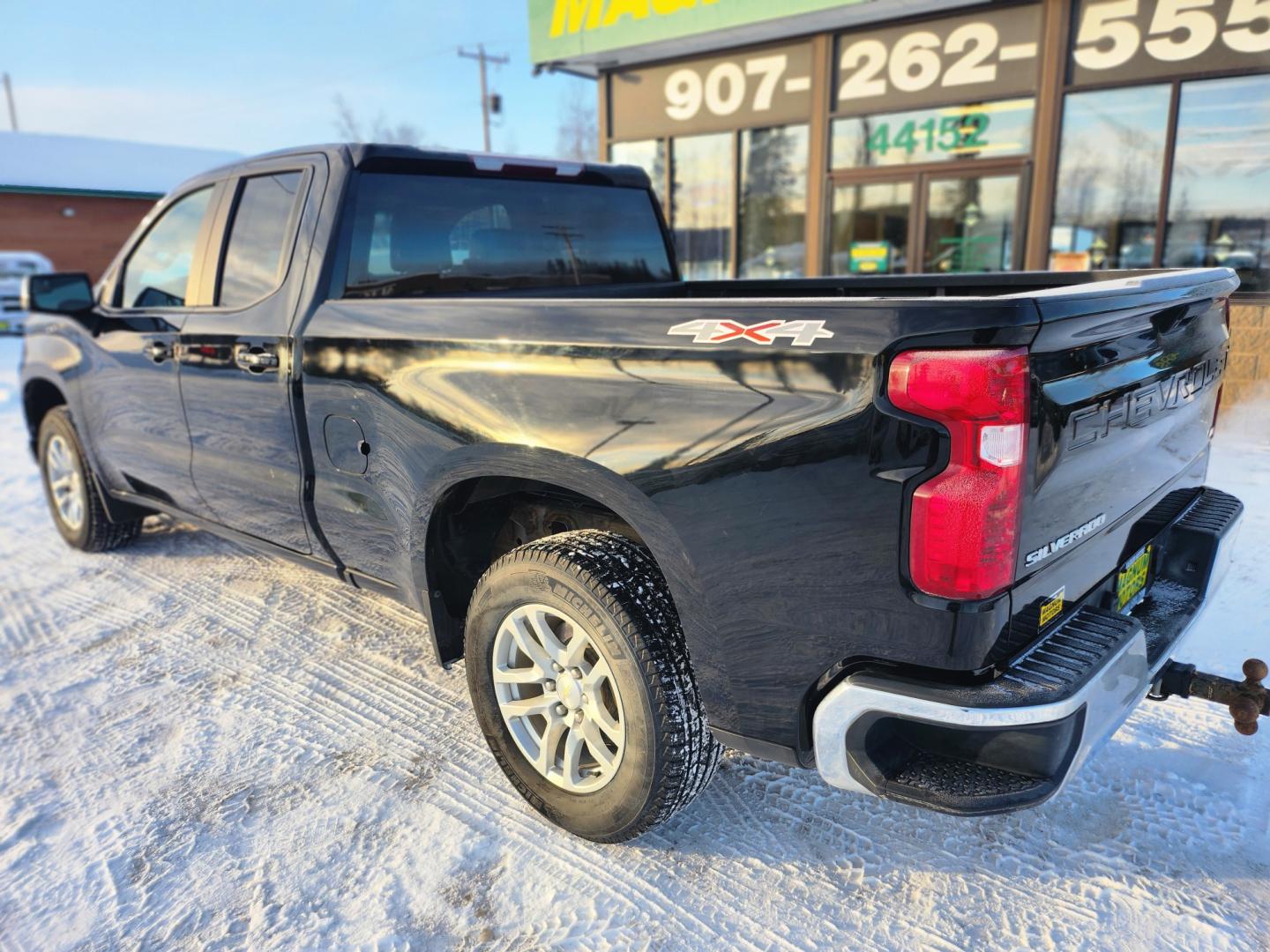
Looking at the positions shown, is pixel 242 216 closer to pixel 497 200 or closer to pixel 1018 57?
pixel 497 200

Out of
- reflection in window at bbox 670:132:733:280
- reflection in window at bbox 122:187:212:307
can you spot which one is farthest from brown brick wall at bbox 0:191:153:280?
reflection in window at bbox 122:187:212:307

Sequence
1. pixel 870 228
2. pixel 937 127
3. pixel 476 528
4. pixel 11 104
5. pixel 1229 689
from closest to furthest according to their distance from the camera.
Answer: pixel 1229 689 → pixel 476 528 → pixel 937 127 → pixel 870 228 → pixel 11 104

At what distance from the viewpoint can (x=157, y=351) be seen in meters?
3.78

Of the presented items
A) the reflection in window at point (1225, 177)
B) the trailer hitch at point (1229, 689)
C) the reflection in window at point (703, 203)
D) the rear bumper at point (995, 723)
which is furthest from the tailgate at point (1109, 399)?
the reflection in window at point (703, 203)

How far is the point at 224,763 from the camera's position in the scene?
9.54ft

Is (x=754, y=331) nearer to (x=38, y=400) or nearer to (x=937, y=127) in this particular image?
(x=38, y=400)

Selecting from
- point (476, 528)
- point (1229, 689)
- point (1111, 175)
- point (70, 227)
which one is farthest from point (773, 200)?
point (70, 227)

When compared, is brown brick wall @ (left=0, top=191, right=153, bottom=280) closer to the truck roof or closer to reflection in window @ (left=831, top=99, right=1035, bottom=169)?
→ reflection in window @ (left=831, top=99, right=1035, bottom=169)

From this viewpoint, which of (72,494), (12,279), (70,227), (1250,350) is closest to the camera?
(72,494)

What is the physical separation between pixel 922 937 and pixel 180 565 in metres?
4.21

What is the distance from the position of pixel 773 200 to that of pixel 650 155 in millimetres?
1853

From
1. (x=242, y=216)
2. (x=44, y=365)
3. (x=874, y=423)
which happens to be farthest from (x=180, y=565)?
(x=874, y=423)

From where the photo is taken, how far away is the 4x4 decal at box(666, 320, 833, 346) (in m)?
1.84

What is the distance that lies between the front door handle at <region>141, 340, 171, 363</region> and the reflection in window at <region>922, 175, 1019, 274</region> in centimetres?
779
